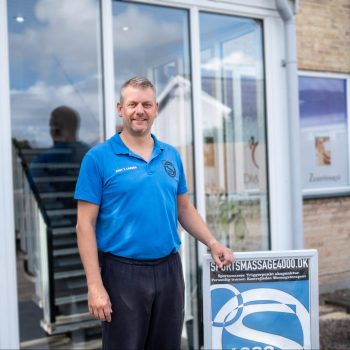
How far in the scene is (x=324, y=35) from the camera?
646 centimetres

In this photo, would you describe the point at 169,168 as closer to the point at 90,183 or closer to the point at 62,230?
the point at 90,183

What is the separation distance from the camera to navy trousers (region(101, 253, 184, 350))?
242 cm

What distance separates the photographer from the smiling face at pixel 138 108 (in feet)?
7.92

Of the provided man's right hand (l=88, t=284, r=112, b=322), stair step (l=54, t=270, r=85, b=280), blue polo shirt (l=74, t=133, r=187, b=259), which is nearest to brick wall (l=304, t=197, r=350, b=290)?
stair step (l=54, t=270, r=85, b=280)

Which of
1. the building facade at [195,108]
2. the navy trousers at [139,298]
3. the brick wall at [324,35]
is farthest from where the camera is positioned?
the brick wall at [324,35]

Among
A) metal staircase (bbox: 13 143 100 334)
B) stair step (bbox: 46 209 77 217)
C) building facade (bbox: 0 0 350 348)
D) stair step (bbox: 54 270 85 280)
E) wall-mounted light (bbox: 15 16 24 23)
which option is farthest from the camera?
stair step (bbox: 46 209 77 217)

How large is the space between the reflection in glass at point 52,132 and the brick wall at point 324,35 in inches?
99.8

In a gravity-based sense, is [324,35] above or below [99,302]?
above

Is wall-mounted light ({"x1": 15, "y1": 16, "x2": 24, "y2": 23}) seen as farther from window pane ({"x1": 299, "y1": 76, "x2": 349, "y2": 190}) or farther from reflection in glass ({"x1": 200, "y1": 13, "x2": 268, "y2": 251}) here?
window pane ({"x1": 299, "y1": 76, "x2": 349, "y2": 190})

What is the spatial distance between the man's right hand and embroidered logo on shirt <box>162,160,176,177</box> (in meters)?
0.62

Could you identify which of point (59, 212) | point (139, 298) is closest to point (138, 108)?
point (139, 298)

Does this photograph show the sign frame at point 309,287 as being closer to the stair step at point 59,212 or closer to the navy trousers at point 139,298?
the navy trousers at point 139,298

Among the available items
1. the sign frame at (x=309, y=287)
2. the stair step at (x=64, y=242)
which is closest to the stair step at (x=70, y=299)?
the stair step at (x=64, y=242)

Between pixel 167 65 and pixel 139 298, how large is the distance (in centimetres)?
332
